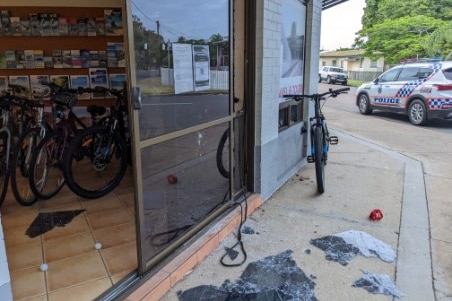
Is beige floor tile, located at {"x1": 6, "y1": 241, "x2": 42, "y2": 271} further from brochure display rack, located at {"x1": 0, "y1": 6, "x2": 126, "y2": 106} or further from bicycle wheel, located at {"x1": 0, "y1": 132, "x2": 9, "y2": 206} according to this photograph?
brochure display rack, located at {"x1": 0, "y1": 6, "x2": 126, "y2": 106}

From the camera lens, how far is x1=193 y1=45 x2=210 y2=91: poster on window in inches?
104

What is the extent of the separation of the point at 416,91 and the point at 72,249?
9126mm

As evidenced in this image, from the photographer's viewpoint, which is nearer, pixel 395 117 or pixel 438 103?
pixel 438 103

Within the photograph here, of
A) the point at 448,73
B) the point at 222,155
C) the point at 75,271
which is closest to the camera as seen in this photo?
the point at 75,271

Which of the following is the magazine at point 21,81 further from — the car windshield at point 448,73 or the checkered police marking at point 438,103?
the car windshield at point 448,73

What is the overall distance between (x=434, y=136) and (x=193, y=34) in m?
7.02

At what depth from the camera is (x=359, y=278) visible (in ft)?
8.21

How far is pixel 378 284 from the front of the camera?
8.00 feet

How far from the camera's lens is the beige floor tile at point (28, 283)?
2.14m

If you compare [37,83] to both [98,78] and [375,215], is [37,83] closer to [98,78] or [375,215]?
[98,78]

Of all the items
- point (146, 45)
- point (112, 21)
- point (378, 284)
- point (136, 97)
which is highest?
point (112, 21)

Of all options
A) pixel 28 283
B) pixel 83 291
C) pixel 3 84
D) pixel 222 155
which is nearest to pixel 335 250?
pixel 222 155

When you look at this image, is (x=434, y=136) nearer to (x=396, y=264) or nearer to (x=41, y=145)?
(x=396, y=264)

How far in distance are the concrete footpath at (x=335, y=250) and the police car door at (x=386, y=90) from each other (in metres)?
6.32
